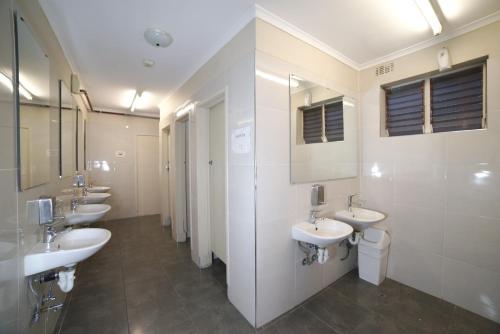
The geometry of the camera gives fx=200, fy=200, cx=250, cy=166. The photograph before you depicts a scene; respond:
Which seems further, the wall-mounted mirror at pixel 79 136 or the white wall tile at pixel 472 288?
the wall-mounted mirror at pixel 79 136

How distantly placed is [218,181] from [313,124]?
1.31m

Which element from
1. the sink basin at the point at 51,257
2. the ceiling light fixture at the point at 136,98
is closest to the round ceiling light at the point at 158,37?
the ceiling light fixture at the point at 136,98

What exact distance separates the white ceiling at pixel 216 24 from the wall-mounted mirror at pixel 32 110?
540 mm

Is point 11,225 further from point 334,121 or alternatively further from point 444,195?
point 444,195

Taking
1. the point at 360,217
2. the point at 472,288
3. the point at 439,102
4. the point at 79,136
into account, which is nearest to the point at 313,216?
the point at 360,217

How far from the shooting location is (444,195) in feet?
6.53

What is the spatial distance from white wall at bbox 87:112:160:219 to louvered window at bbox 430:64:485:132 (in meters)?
5.50

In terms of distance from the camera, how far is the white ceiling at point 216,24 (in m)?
1.57

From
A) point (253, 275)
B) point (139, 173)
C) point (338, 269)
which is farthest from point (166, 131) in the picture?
point (338, 269)

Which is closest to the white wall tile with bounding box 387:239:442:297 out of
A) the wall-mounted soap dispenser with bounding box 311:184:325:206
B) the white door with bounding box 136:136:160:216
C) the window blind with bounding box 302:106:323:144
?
the wall-mounted soap dispenser with bounding box 311:184:325:206

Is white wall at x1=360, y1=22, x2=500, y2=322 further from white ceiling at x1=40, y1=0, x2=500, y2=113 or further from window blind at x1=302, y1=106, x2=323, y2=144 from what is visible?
window blind at x1=302, y1=106, x2=323, y2=144

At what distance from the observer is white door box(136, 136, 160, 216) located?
5.12 metres

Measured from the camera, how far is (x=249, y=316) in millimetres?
1723

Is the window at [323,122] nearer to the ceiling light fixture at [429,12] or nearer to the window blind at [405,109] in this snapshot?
the window blind at [405,109]
